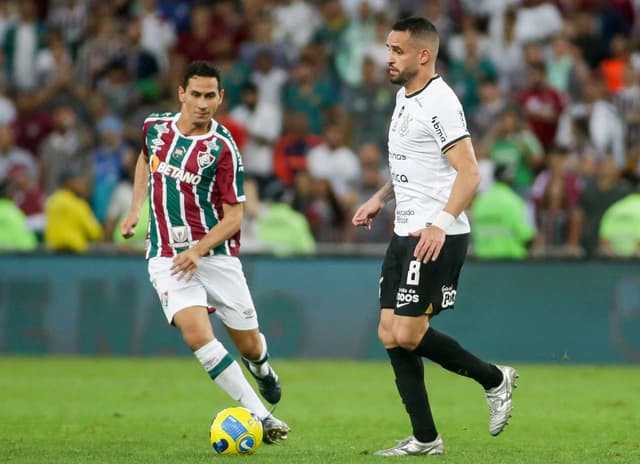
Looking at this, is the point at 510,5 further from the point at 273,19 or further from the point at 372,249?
the point at 372,249

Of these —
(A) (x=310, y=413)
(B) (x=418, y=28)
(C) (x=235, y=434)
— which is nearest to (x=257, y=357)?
(C) (x=235, y=434)

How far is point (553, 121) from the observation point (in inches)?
724

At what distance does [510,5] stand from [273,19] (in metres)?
3.65

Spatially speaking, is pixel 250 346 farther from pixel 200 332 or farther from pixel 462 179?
pixel 462 179

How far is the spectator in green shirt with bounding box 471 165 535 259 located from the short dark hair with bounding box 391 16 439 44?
780 centimetres

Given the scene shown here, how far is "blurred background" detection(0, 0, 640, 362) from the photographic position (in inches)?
621

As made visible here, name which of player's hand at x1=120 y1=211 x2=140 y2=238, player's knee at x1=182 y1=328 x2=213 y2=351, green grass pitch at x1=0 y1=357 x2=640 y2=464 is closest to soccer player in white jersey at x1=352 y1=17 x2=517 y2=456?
green grass pitch at x1=0 y1=357 x2=640 y2=464

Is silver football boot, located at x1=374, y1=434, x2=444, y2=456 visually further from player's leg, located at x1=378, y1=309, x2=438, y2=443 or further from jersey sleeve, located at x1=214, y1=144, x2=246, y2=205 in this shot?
jersey sleeve, located at x1=214, y1=144, x2=246, y2=205

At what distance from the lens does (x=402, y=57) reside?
793cm

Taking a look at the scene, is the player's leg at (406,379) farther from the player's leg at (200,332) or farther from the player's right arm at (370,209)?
the player's leg at (200,332)

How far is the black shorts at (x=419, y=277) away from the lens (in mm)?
7836

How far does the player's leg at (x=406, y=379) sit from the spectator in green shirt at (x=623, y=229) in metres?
8.28

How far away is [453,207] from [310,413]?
12.5 feet

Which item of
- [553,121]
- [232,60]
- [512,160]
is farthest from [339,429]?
[232,60]
